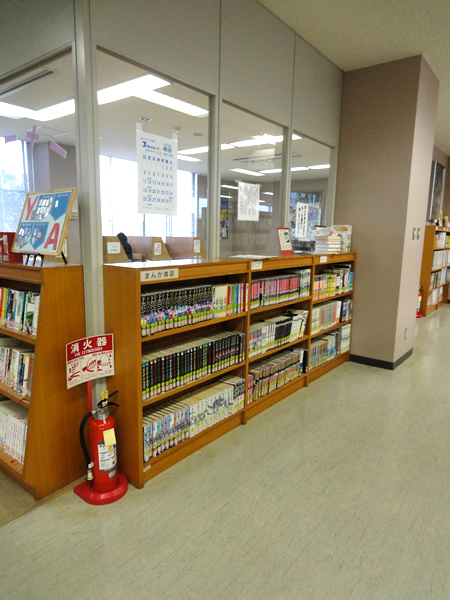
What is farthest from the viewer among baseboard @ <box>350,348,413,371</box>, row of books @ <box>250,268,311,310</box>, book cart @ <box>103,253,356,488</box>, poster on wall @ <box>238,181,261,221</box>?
baseboard @ <box>350,348,413,371</box>

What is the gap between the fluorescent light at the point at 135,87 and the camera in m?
2.52

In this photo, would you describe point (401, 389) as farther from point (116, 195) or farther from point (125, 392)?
point (116, 195)

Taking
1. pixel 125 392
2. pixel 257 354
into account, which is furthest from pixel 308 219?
pixel 125 392

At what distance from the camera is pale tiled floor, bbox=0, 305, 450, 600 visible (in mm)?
1533

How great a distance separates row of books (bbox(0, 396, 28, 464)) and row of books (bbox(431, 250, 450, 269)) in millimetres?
7220

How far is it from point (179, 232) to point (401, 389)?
2.61 metres

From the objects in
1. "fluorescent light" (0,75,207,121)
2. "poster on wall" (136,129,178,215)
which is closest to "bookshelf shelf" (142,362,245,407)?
"poster on wall" (136,129,178,215)

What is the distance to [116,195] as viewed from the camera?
2740mm

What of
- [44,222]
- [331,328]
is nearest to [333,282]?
[331,328]

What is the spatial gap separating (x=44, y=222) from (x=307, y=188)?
293cm

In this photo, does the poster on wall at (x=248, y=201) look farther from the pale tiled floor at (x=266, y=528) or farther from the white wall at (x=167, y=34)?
the pale tiled floor at (x=266, y=528)

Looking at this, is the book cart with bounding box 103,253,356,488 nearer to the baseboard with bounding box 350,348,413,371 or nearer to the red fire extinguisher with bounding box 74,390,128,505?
the red fire extinguisher with bounding box 74,390,128,505

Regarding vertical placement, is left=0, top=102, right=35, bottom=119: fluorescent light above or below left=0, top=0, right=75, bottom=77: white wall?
below

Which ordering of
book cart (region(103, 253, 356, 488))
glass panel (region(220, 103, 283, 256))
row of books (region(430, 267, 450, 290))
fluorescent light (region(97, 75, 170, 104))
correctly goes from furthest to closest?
row of books (region(430, 267, 450, 290)) → glass panel (region(220, 103, 283, 256)) → fluorescent light (region(97, 75, 170, 104)) → book cart (region(103, 253, 356, 488))
